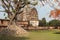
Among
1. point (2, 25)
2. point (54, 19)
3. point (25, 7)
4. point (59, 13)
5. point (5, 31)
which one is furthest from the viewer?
point (54, 19)

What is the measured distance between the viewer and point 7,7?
23.2 m

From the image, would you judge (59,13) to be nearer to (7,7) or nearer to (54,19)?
(54,19)

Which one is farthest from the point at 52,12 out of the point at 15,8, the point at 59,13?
the point at 15,8

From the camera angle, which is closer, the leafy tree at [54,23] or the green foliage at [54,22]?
the leafy tree at [54,23]

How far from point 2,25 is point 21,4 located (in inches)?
228

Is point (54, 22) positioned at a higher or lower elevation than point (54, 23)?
higher

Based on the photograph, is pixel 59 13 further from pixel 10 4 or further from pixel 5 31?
pixel 5 31

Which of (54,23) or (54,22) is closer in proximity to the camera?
(54,23)

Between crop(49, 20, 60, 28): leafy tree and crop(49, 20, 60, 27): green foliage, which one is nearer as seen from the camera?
crop(49, 20, 60, 28): leafy tree

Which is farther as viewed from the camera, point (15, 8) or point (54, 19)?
point (54, 19)

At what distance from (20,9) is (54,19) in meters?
15.8

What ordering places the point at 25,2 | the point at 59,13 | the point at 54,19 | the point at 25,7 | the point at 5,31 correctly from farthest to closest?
the point at 54,19, the point at 59,13, the point at 25,7, the point at 25,2, the point at 5,31

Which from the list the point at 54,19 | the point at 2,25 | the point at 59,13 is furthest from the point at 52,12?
the point at 2,25

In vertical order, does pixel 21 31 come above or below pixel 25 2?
below
